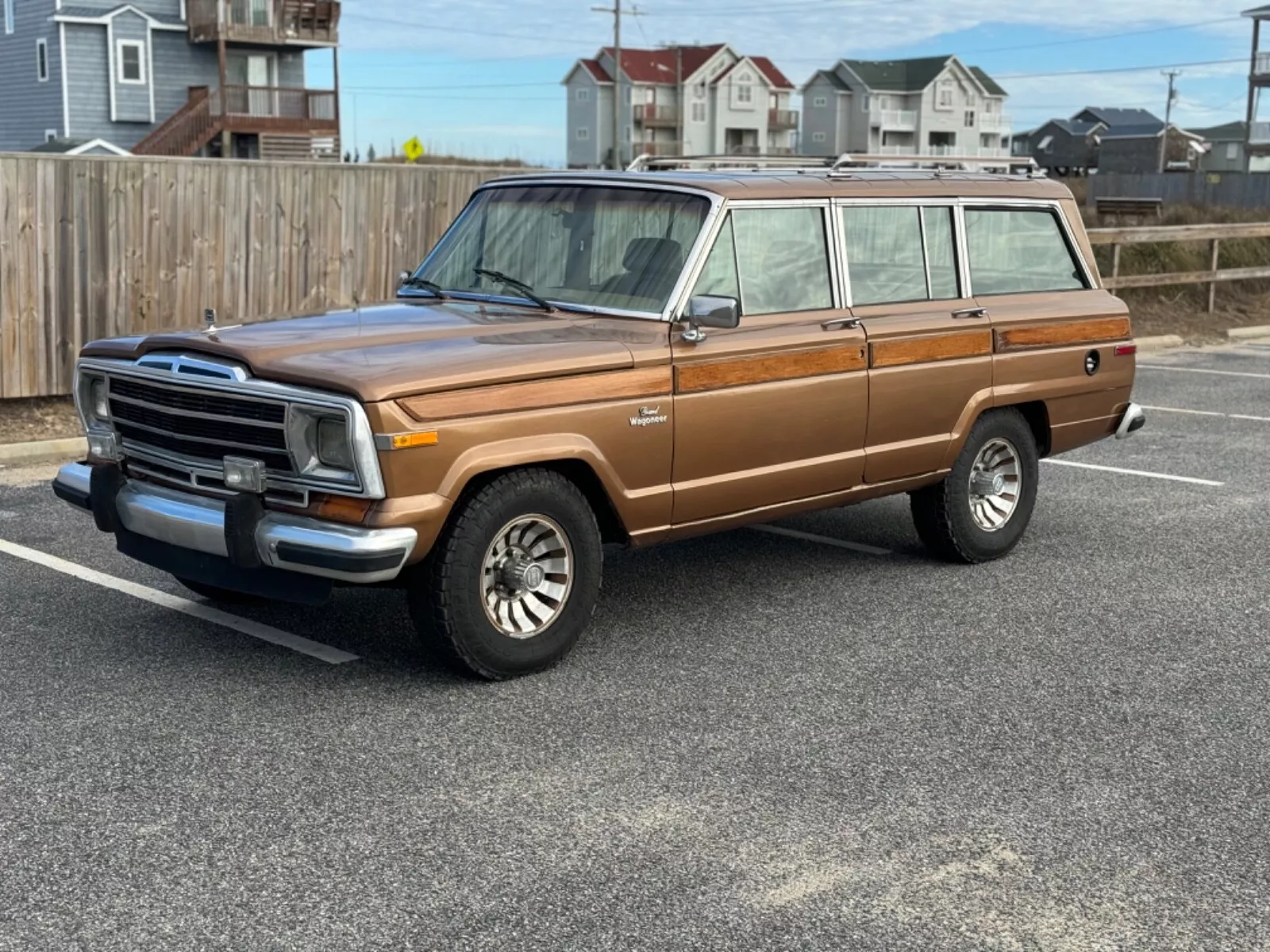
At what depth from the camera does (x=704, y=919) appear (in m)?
3.77

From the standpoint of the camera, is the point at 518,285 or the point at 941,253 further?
the point at 941,253

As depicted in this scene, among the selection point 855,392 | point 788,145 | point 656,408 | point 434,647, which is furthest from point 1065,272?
point 788,145

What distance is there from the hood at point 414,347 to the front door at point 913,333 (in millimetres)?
1298

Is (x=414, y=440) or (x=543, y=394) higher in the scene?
(x=543, y=394)

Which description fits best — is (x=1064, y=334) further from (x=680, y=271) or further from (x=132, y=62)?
(x=132, y=62)

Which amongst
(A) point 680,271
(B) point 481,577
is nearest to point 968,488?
(A) point 680,271

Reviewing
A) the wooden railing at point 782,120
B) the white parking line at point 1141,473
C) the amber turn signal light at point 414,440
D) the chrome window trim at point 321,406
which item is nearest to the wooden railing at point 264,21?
the white parking line at point 1141,473

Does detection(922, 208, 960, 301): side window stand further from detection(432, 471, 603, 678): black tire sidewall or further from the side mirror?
detection(432, 471, 603, 678): black tire sidewall

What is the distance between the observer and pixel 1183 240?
62.4 ft

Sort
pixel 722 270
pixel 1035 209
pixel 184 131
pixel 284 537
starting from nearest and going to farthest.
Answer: pixel 284 537 < pixel 722 270 < pixel 1035 209 < pixel 184 131

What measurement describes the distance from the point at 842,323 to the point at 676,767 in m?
2.56

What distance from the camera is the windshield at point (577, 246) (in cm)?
620

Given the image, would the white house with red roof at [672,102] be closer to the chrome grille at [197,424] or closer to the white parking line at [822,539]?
the white parking line at [822,539]

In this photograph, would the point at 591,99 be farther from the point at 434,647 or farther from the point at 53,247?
the point at 434,647
